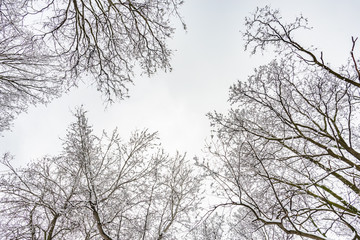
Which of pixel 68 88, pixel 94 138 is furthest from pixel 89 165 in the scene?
pixel 68 88

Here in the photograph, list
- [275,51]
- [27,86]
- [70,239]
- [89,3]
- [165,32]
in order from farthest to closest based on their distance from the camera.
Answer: [70,239] < [27,86] < [275,51] < [165,32] < [89,3]

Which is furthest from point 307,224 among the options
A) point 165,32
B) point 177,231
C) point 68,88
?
point 68,88

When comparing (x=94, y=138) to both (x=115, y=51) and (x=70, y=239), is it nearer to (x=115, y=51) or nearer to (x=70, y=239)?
(x=115, y=51)

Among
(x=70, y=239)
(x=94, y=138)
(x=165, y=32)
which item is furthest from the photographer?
(x=70, y=239)

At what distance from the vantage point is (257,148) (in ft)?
16.2

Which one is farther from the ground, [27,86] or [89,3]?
[27,86]

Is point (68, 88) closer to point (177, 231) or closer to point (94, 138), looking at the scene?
point (94, 138)

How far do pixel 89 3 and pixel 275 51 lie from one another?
3.98 m

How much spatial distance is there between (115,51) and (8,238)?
19.1 ft

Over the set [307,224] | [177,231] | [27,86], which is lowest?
[307,224]

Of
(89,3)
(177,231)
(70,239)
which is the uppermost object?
(89,3)

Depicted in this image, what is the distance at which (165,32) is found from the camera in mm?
4070

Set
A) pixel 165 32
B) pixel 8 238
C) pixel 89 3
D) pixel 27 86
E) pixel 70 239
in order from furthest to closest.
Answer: pixel 70 239, pixel 8 238, pixel 27 86, pixel 165 32, pixel 89 3

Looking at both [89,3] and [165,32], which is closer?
[89,3]
